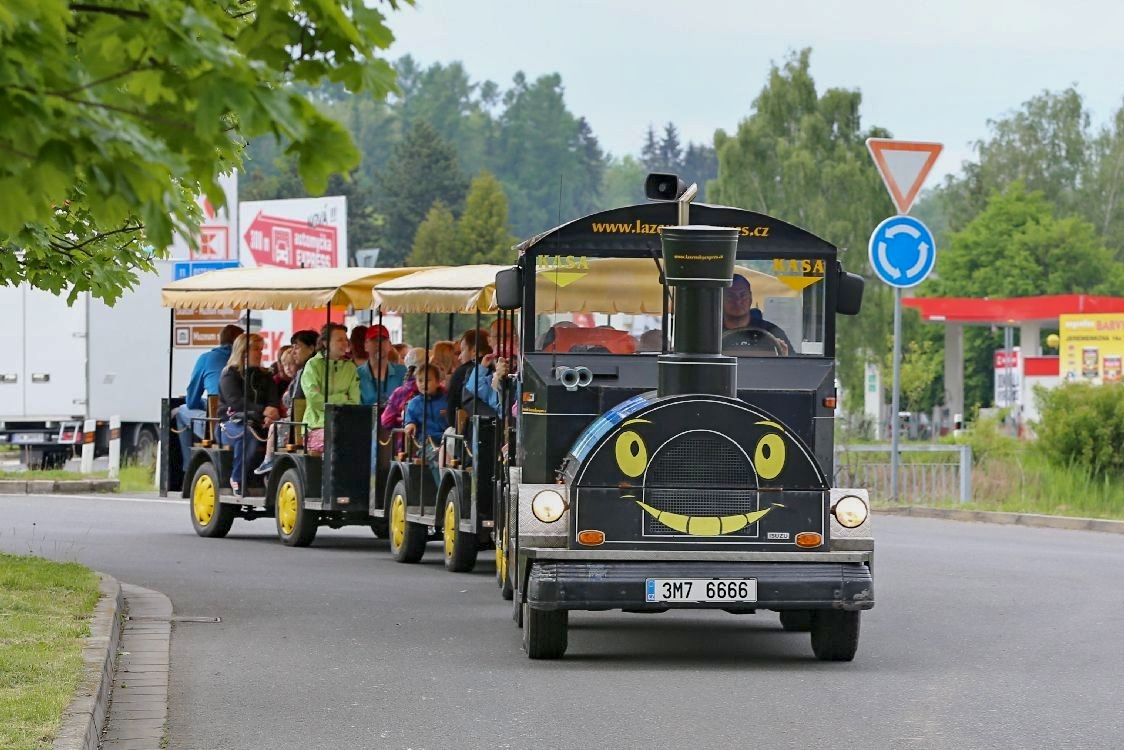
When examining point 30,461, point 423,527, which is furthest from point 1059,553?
point 30,461

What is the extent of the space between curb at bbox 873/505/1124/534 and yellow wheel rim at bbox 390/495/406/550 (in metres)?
7.74

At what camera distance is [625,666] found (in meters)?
11.1

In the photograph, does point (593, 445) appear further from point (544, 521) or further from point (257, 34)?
point (257, 34)

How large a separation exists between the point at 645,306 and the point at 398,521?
6.50 metres

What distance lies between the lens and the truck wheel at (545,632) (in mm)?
11023

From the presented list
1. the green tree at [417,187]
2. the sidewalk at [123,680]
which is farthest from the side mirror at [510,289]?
the green tree at [417,187]

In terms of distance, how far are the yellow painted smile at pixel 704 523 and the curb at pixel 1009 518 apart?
11638mm

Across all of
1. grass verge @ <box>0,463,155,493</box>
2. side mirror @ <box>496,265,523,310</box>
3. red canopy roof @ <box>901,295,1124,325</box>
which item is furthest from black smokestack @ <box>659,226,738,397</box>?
red canopy roof @ <box>901,295,1124,325</box>

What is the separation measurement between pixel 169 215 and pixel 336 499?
1367cm

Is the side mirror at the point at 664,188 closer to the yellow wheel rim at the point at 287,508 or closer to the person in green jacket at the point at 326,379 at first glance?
the person in green jacket at the point at 326,379

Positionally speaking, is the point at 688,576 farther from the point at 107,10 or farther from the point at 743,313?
the point at 107,10

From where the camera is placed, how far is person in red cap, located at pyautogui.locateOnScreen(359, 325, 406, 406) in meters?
19.4

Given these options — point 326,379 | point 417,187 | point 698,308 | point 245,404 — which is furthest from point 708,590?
point 417,187

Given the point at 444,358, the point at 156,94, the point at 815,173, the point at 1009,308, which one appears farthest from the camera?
the point at 815,173
